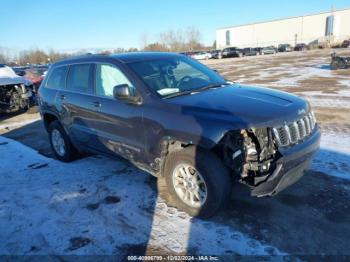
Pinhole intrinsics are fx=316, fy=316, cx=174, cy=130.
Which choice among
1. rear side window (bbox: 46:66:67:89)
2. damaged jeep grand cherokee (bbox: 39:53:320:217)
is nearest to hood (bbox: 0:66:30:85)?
rear side window (bbox: 46:66:67:89)

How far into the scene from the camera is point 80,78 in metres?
5.03

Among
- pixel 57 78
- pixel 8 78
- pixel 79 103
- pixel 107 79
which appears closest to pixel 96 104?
pixel 107 79

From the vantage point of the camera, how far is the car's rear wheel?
5750 millimetres

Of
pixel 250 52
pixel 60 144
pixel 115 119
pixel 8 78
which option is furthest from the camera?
pixel 250 52

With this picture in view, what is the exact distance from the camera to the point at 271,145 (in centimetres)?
327

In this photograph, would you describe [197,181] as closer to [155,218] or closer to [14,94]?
[155,218]

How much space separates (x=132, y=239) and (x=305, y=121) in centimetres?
236

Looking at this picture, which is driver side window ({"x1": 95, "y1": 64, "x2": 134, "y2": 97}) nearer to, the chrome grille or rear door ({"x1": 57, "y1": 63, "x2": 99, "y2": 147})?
rear door ({"x1": 57, "y1": 63, "x2": 99, "y2": 147})

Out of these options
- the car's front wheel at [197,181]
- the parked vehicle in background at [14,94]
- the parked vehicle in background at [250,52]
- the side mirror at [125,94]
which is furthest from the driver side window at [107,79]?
the parked vehicle in background at [250,52]

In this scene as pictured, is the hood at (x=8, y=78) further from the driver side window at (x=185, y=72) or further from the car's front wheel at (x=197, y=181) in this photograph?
the car's front wheel at (x=197, y=181)

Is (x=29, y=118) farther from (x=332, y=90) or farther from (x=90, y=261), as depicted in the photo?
(x=332, y=90)

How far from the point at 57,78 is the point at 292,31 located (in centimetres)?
9814

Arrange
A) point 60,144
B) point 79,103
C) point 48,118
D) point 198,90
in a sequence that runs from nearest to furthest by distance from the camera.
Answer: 1. point 198,90
2. point 79,103
3. point 60,144
4. point 48,118

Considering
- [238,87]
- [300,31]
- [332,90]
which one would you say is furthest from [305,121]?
[300,31]
